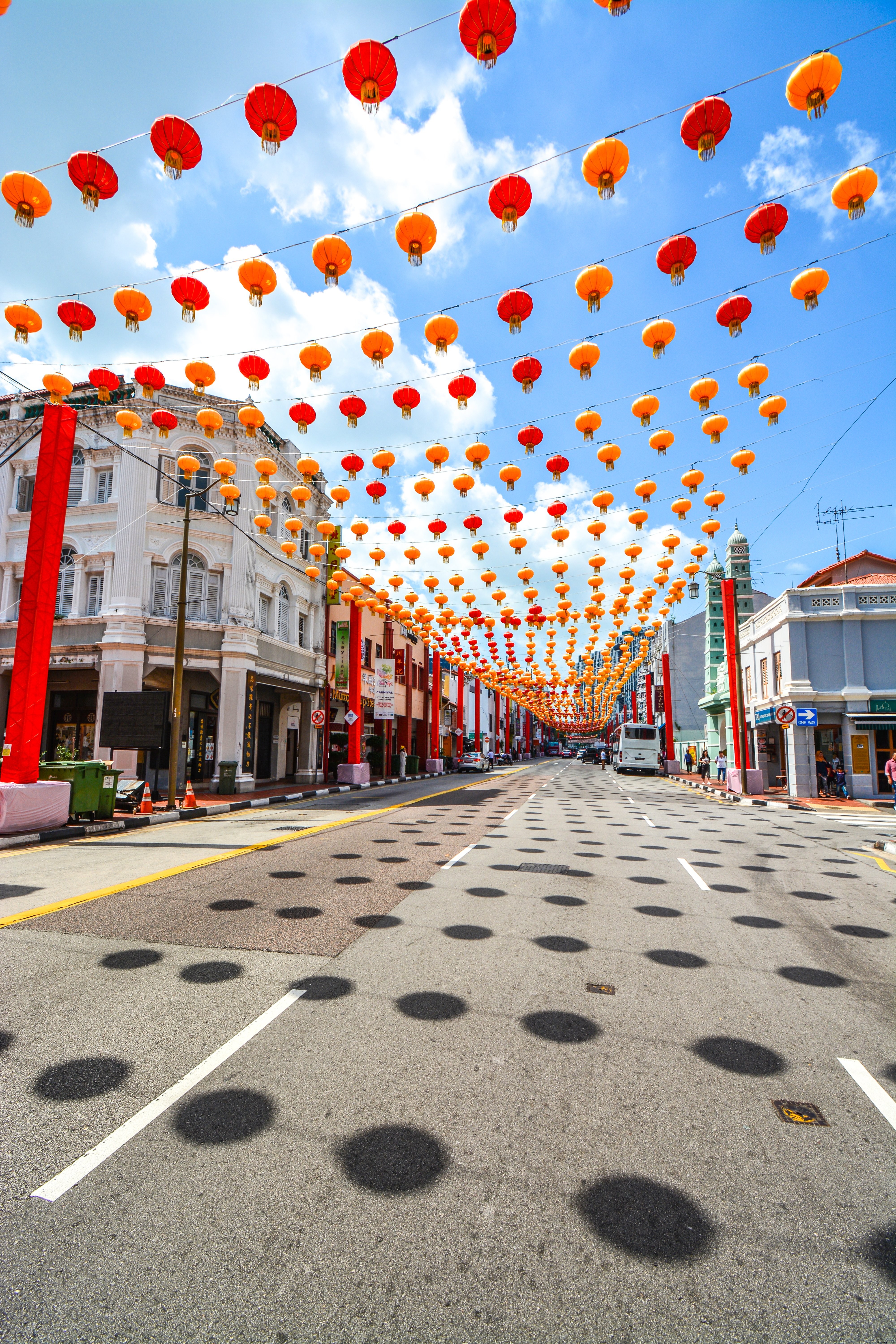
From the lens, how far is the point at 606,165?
21.1 ft

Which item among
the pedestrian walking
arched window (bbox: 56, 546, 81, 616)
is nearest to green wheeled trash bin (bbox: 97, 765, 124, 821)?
arched window (bbox: 56, 546, 81, 616)

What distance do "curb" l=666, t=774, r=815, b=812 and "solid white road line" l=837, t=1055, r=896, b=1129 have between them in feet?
63.3

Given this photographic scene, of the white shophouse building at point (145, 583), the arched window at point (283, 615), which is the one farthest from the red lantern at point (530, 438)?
the arched window at point (283, 615)

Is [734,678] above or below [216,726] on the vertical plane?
above

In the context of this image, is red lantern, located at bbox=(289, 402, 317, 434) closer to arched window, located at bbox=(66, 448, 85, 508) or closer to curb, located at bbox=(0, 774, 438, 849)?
curb, located at bbox=(0, 774, 438, 849)

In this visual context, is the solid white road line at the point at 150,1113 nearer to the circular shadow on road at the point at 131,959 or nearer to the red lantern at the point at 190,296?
the circular shadow on road at the point at 131,959

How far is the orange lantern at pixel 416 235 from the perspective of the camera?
7.11 m

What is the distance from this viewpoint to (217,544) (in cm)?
2483

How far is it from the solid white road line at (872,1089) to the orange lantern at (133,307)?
34.6 ft

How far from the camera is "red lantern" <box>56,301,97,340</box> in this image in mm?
8469

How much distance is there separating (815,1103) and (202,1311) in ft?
9.68

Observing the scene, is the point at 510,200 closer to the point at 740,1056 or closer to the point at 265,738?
the point at 740,1056

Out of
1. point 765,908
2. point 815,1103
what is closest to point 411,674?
point 765,908

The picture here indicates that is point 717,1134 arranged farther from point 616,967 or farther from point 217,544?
point 217,544
